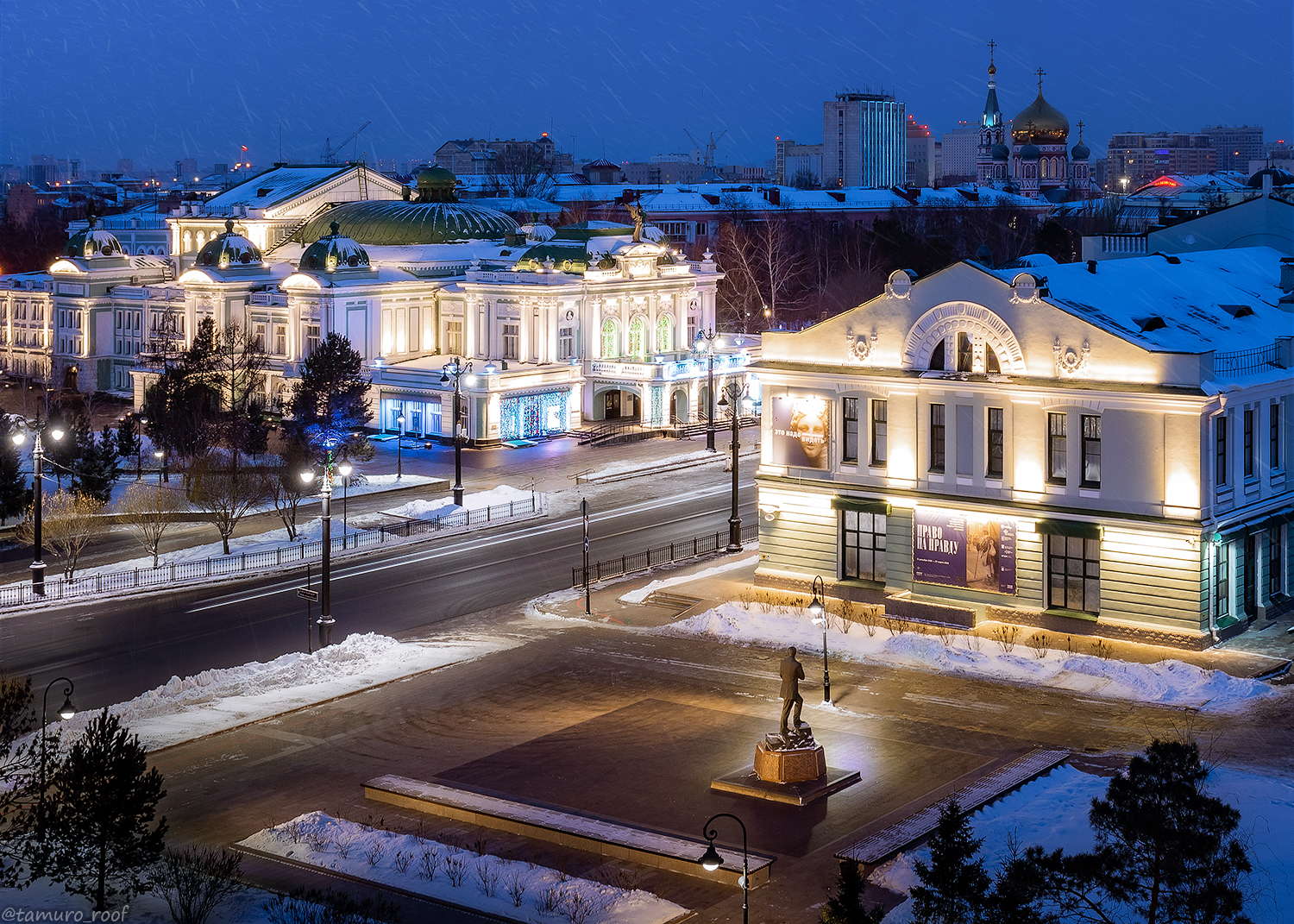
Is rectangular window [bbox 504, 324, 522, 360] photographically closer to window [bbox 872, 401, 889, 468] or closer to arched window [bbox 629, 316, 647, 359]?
arched window [bbox 629, 316, 647, 359]

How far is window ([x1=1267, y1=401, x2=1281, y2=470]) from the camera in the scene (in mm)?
44062

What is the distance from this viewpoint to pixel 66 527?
52250mm

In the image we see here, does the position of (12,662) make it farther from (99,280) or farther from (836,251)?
(836,251)

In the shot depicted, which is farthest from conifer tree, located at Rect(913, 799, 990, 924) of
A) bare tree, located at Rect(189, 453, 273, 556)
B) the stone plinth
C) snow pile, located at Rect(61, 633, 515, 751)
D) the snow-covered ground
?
bare tree, located at Rect(189, 453, 273, 556)

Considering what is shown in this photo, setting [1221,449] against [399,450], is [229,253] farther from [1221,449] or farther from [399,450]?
[1221,449]

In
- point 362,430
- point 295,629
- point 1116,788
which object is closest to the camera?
point 1116,788

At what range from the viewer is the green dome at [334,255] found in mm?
90562

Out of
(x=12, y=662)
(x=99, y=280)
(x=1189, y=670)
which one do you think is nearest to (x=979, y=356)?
→ (x=1189, y=670)

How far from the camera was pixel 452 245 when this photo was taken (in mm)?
99438

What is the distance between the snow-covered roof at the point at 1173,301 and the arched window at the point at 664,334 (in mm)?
44773

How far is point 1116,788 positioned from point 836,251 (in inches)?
4843

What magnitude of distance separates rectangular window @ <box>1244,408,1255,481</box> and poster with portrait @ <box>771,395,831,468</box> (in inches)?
418

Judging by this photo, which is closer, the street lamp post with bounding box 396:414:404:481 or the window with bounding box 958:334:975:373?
the window with bounding box 958:334:975:373

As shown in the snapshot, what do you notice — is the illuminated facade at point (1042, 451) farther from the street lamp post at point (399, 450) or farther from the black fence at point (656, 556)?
the street lamp post at point (399, 450)
